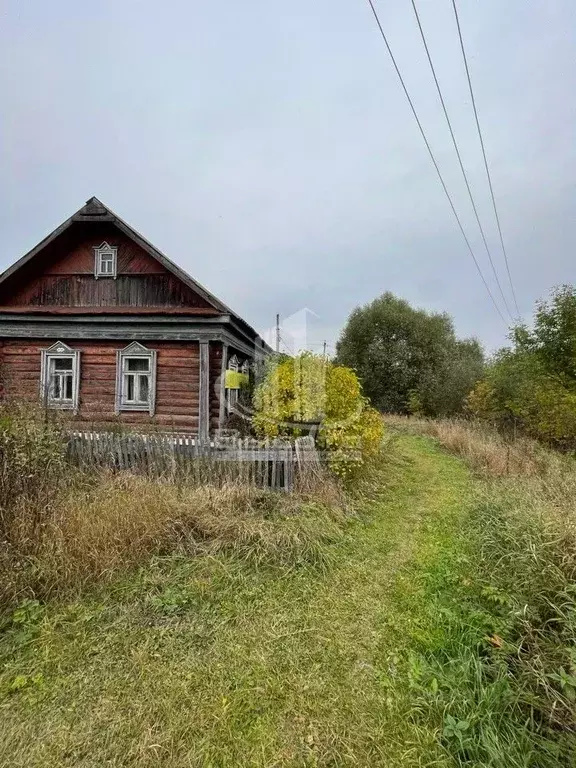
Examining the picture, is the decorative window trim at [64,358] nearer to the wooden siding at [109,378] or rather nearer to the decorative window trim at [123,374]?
the wooden siding at [109,378]

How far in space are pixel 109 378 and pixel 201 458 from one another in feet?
16.5

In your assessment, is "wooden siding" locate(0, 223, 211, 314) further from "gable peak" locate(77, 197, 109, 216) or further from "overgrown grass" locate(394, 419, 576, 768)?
"overgrown grass" locate(394, 419, 576, 768)

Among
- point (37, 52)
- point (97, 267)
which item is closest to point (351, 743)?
point (97, 267)

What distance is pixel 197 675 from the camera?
249 cm

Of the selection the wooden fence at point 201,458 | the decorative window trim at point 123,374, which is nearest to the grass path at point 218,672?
the wooden fence at point 201,458

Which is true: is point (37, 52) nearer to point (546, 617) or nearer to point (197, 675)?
point (197, 675)

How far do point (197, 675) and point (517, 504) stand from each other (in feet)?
15.3

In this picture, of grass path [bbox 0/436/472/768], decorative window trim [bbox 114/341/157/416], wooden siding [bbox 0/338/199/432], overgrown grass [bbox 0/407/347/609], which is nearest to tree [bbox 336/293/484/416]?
wooden siding [bbox 0/338/199/432]

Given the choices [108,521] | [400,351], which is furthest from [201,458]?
[400,351]

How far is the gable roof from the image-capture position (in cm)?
861

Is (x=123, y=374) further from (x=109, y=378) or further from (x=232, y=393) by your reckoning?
(x=232, y=393)

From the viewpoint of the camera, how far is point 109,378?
9.39 metres

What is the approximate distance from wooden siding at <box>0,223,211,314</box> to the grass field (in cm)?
704

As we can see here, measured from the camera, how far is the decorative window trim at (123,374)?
920cm
